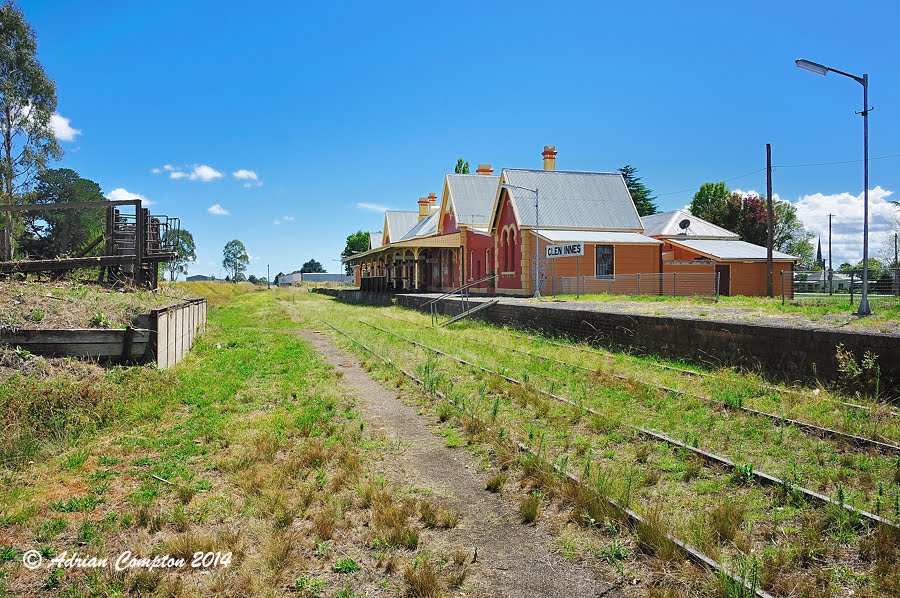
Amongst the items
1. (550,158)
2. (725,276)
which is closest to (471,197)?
(550,158)

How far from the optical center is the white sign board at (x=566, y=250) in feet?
94.3

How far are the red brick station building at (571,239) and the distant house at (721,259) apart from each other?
0.06 metres

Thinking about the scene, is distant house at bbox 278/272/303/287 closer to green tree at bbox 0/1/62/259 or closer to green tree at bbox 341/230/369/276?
green tree at bbox 341/230/369/276

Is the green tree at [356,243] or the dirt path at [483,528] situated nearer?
the dirt path at [483,528]

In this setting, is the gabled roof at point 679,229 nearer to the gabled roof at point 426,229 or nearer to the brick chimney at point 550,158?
the brick chimney at point 550,158

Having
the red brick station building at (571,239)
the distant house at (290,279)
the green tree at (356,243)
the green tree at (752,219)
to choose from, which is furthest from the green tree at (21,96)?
the distant house at (290,279)

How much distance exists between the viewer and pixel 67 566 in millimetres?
4074

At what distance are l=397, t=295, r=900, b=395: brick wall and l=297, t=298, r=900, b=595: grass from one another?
0.71 metres

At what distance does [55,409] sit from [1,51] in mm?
37721

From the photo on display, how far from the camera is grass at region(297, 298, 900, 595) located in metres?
4.27

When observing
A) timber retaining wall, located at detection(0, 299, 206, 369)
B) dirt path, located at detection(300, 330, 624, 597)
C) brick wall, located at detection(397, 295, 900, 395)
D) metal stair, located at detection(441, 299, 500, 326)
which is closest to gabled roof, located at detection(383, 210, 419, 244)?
metal stair, located at detection(441, 299, 500, 326)

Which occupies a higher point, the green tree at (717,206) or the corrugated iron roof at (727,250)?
the green tree at (717,206)

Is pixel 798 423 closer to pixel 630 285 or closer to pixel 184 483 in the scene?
pixel 184 483

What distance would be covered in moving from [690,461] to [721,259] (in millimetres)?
29216
